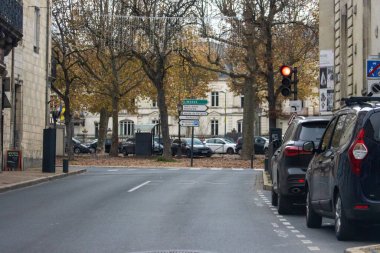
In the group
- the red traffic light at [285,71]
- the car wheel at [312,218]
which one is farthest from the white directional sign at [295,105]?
the car wheel at [312,218]

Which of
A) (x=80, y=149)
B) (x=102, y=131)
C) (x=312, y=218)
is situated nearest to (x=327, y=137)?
(x=312, y=218)

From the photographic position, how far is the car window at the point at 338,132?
36.0ft

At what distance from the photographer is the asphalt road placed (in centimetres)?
1028

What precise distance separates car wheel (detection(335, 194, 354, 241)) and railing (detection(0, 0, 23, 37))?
15833mm

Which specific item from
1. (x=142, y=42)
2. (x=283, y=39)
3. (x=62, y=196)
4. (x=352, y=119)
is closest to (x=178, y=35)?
(x=142, y=42)

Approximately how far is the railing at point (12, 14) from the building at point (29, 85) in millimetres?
253

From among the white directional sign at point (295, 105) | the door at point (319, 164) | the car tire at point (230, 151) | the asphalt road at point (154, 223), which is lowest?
the asphalt road at point (154, 223)

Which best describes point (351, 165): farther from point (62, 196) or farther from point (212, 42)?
point (212, 42)

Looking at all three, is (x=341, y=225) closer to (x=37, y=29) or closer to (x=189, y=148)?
(x=37, y=29)

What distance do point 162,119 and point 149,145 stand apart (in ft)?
20.4

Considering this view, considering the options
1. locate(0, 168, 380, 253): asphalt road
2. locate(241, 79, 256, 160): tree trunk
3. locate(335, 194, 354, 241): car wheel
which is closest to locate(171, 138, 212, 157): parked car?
locate(241, 79, 256, 160): tree trunk

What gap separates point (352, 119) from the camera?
34.3ft

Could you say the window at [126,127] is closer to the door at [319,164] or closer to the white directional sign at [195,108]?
the white directional sign at [195,108]

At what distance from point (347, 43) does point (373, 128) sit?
64.3 ft
